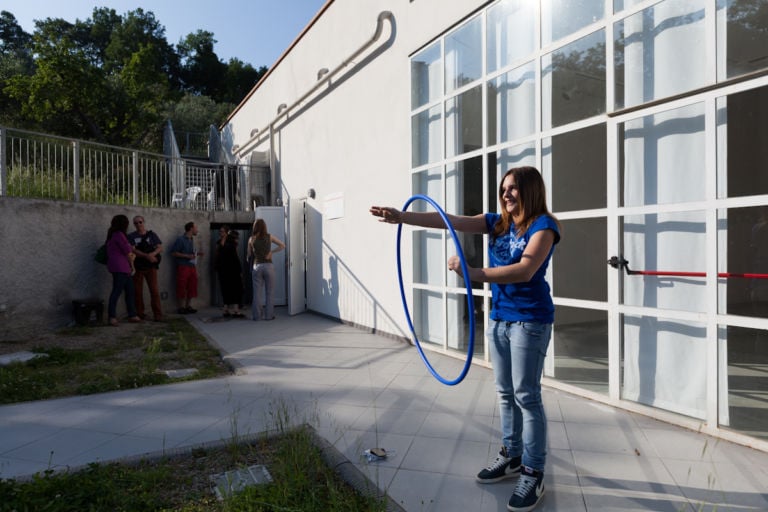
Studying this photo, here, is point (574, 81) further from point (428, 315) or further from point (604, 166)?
point (428, 315)

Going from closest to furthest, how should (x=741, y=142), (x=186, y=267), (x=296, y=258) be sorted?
(x=741, y=142) → (x=296, y=258) → (x=186, y=267)

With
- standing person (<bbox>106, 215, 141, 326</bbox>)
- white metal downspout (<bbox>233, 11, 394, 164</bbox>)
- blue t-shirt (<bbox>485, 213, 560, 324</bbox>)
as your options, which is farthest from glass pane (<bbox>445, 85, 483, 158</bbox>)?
standing person (<bbox>106, 215, 141, 326</bbox>)

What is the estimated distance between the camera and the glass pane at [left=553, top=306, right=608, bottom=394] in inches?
167

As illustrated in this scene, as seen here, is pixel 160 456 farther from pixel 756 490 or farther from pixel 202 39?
pixel 202 39

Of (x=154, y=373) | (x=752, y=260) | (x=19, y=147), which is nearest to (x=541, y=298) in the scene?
(x=752, y=260)

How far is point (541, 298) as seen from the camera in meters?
2.40

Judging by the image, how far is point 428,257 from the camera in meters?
6.32

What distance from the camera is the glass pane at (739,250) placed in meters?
3.20

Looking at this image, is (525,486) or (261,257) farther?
(261,257)

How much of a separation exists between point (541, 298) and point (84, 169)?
372 inches

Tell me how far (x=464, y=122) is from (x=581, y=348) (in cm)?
282

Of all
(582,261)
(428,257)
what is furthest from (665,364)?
(428,257)

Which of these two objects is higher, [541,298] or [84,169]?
[84,169]

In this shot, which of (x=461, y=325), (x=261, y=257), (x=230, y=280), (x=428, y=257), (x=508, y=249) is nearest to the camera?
(x=508, y=249)
